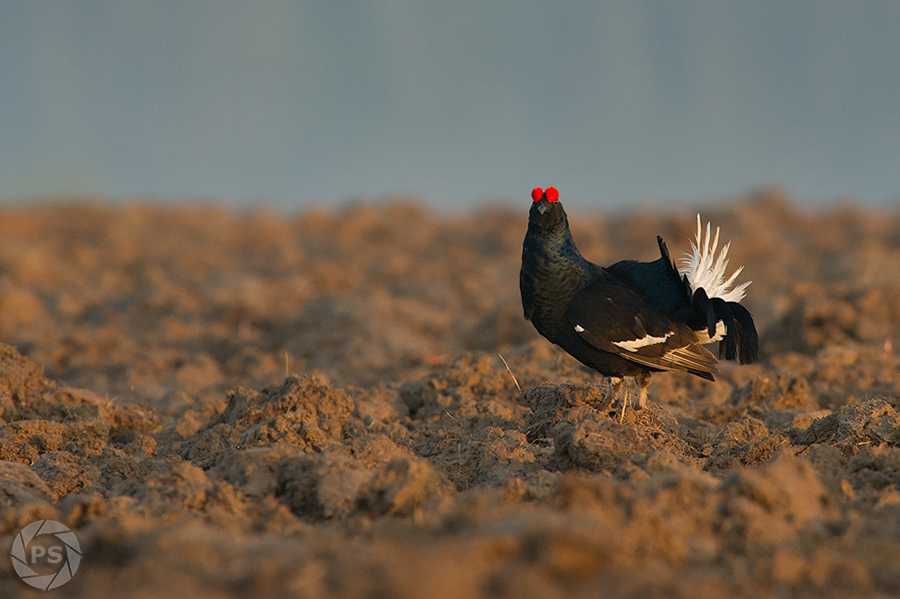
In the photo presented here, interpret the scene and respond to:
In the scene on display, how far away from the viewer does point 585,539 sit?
259cm

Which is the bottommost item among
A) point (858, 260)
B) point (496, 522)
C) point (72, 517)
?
point (72, 517)

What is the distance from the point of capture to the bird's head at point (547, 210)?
5340mm

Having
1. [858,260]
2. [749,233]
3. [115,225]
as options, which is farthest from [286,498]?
[115,225]

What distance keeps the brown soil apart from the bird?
419mm

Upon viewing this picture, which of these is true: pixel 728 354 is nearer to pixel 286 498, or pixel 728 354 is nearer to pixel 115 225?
pixel 286 498

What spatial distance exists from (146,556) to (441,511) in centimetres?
133

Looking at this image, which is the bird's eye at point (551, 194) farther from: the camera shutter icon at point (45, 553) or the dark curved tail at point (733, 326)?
the camera shutter icon at point (45, 553)

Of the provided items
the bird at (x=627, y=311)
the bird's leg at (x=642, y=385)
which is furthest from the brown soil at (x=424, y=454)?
the bird at (x=627, y=311)

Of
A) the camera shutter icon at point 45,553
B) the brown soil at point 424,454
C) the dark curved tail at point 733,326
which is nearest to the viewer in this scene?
the brown soil at point 424,454

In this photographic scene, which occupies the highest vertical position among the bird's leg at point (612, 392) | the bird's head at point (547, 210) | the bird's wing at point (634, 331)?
the bird's head at point (547, 210)

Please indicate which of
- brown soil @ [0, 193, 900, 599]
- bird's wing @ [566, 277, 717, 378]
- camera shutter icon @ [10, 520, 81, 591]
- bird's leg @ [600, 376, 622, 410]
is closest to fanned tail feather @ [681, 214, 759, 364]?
bird's wing @ [566, 277, 717, 378]

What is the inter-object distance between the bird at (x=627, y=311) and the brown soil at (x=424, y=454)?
0.42 m

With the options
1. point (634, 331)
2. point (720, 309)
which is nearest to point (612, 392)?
point (634, 331)

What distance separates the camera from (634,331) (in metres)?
5.16
